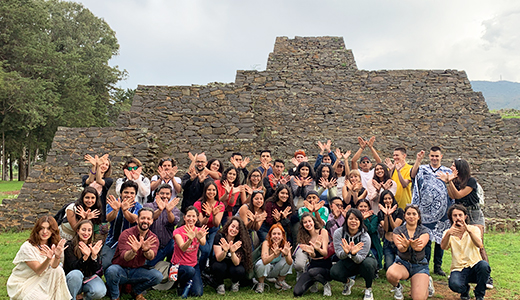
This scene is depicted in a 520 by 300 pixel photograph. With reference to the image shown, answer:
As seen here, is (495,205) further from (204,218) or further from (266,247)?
(204,218)

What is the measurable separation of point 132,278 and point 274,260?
1.85 meters

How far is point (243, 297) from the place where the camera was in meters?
4.83

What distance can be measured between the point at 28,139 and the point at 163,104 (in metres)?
15.0

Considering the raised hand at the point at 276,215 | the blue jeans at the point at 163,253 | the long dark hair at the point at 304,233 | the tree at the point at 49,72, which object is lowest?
the blue jeans at the point at 163,253

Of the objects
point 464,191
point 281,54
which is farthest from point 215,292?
point 281,54

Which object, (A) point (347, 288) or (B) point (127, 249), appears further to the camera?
(A) point (347, 288)

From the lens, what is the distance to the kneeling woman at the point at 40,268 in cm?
392

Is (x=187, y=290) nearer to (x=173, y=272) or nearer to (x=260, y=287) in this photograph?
(x=173, y=272)

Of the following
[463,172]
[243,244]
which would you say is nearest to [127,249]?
[243,244]

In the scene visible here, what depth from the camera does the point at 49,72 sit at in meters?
22.3

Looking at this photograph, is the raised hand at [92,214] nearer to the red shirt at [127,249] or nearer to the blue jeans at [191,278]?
the red shirt at [127,249]

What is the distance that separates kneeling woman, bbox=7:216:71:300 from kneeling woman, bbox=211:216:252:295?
5.88 feet

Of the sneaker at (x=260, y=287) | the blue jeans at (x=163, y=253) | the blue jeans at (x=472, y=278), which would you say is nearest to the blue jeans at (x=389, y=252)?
the blue jeans at (x=472, y=278)

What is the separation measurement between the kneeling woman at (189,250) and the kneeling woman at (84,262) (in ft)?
3.01
